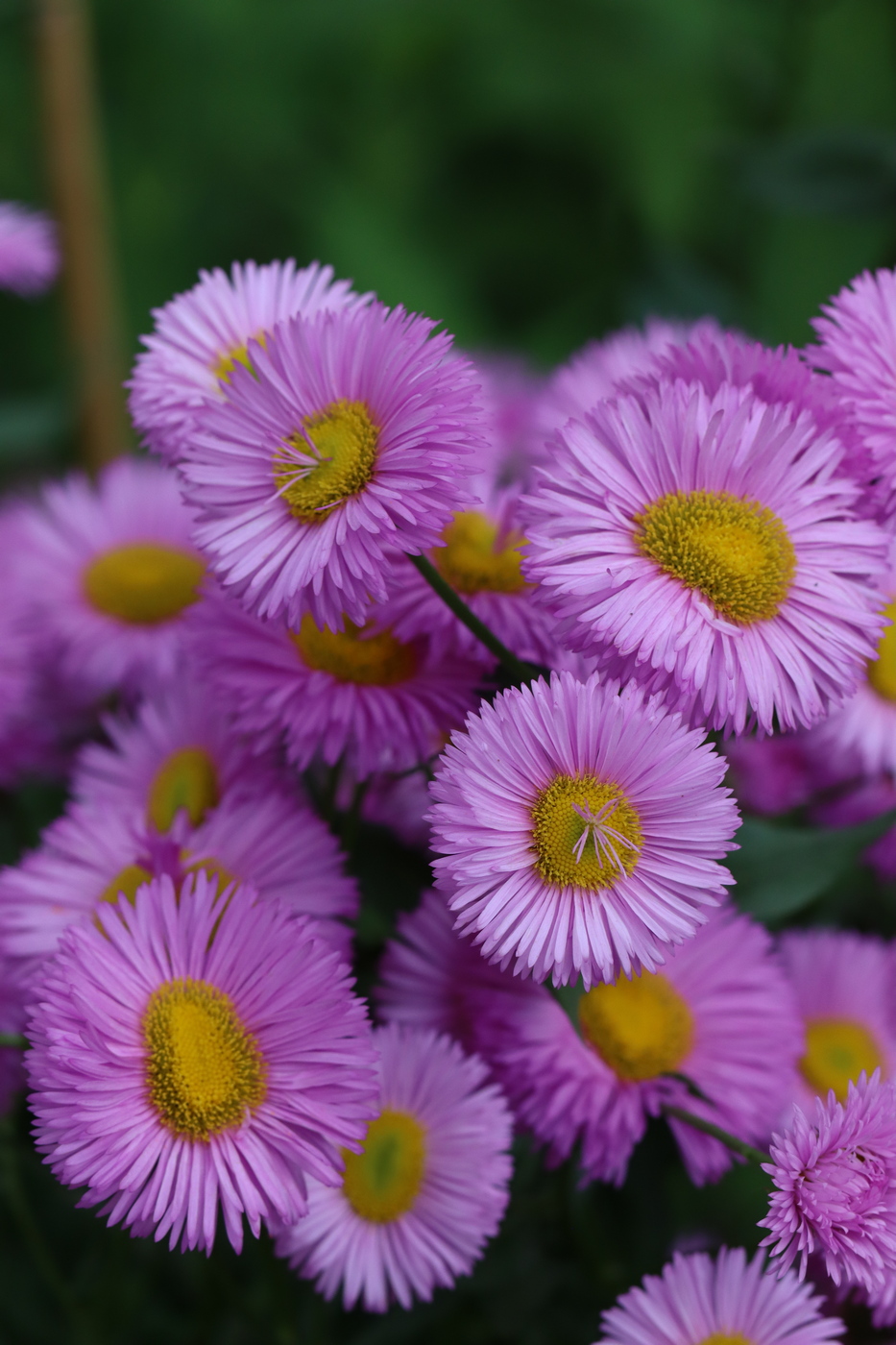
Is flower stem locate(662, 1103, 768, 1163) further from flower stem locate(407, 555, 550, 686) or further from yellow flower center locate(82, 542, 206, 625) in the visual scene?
yellow flower center locate(82, 542, 206, 625)

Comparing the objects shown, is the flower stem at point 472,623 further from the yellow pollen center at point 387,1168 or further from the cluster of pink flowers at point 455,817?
the yellow pollen center at point 387,1168

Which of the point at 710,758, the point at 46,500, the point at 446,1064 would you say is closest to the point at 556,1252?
the point at 446,1064

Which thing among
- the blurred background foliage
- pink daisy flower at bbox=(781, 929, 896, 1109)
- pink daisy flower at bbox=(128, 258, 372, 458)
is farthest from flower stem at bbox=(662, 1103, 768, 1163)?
the blurred background foliage

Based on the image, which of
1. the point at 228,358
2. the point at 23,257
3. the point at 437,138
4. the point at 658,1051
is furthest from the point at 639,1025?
the point at 437,138

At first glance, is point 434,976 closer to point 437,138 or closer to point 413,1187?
point 413,1187

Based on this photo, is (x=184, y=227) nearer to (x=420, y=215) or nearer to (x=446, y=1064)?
(x=420, y=215)

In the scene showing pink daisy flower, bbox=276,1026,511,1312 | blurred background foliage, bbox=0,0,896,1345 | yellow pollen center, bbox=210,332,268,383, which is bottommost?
pink daisy flower, bbox=276,1026,511,1312
